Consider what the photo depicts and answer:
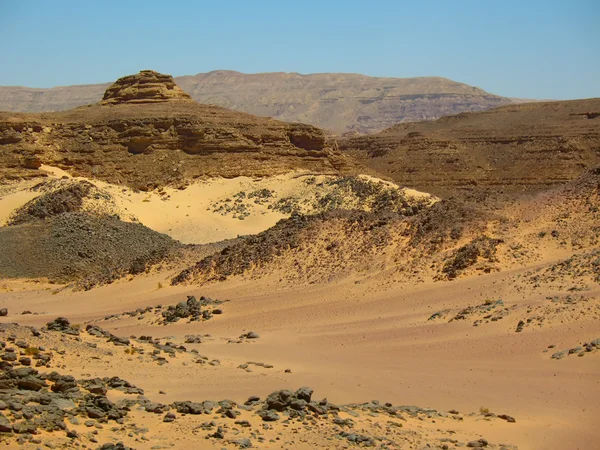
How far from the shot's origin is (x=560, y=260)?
2341cm

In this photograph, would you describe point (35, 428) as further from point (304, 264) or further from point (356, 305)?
point (304, 264)

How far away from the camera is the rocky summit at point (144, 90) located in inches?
2447

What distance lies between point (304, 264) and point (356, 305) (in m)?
3.98

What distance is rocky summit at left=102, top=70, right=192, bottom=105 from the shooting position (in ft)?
204

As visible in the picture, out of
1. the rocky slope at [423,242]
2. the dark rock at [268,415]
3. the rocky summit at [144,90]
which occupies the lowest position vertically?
the dark rock at [268,415]

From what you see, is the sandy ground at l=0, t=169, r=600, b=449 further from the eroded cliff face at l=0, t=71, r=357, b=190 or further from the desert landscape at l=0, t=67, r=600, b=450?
the eroded cliff face at l=0, t=71, r=357, b=190

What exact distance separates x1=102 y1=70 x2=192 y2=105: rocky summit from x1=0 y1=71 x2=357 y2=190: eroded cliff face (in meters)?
4.85

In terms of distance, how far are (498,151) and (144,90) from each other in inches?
1256

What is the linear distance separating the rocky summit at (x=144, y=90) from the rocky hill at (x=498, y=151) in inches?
820

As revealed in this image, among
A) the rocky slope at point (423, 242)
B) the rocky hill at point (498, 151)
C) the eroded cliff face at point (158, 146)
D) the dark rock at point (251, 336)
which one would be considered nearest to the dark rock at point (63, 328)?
the dark rock at point (251, 336)

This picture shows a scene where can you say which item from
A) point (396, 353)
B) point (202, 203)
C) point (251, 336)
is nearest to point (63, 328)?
point (251, 336)

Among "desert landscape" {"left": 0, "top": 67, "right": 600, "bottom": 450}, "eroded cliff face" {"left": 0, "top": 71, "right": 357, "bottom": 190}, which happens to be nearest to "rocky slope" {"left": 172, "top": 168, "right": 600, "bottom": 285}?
"desert landscape" {"left": 0, "top": 67, "right": 600, "bottom": 450}

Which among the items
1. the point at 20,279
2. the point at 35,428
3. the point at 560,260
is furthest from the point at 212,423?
the point at 20,279

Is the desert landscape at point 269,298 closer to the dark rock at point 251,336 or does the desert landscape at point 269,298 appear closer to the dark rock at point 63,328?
the dark rock at point 63,328
